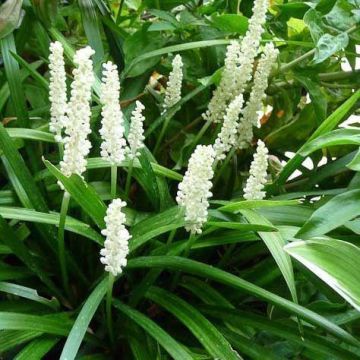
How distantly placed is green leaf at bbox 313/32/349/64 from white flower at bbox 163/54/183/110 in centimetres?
17

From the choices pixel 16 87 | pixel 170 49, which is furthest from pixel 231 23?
pixel 16 87

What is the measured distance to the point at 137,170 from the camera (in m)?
0.82

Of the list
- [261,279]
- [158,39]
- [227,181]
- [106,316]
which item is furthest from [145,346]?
[158,39]

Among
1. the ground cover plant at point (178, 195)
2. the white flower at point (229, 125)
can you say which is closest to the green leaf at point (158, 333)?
the ground cover plant at point (178, 195)

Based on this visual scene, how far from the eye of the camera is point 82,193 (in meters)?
0.65

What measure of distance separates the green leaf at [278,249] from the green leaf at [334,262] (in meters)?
0.07

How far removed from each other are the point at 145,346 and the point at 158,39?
498 mm

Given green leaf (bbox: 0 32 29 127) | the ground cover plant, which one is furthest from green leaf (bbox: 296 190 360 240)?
green leaf (bbox: 0 32 29 127)

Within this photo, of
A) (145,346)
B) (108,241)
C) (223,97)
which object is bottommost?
(145,346)

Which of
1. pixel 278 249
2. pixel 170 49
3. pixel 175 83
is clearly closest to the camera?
pixel 278 249

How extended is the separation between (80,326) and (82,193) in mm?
136

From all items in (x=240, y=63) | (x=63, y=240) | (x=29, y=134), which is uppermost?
(x=240, y=63)

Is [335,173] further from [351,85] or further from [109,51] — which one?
[109,51]

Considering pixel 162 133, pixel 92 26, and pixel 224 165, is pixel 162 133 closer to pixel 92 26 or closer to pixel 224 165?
pixel 224 165
